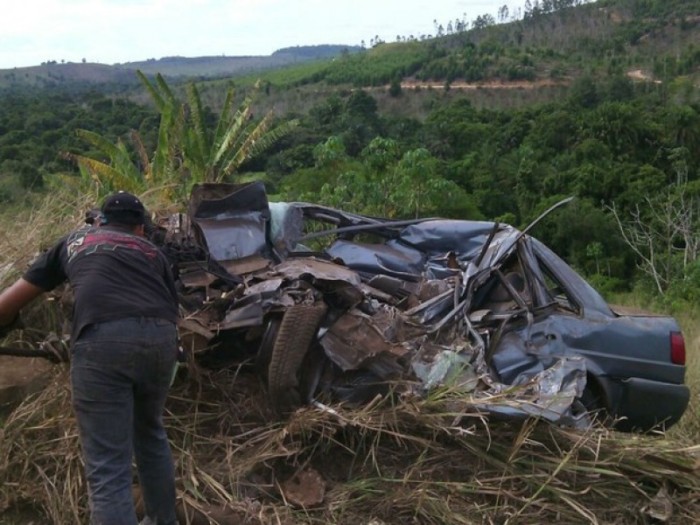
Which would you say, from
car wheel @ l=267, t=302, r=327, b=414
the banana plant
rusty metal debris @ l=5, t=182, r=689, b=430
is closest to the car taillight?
rusty metal debris @ l=5, t=182, r=689, b=430

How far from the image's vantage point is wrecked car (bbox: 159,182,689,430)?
14.4 ft

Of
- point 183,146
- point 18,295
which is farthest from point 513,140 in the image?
point 18,295

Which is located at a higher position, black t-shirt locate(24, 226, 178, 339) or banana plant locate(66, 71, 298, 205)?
black t-shirt locate(24, 226, 178, 339)

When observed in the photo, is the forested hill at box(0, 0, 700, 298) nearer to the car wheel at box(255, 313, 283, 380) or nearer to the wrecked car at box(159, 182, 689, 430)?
the wrecked car at box(159, 182, 689, 430)

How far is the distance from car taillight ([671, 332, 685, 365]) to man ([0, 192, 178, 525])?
3.13m

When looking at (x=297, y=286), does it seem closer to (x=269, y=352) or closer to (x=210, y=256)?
(x=269, y=352)

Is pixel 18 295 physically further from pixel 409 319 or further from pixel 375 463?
pixel 409 319

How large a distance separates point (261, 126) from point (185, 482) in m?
12.3

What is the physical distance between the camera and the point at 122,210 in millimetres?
3631

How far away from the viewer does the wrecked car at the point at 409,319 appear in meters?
4.40

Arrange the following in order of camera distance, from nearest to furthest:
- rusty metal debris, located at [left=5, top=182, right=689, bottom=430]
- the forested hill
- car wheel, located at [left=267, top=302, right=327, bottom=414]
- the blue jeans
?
the blue jeans
car wheel, located at [left=267, top=302, right=327, bottom=414]
rusty metal debris, located at [left=5, top=182, right=689, bottom=430]
the forested hill

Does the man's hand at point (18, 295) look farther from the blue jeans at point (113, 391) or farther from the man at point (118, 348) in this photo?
the blue jeans at point (113, 391)

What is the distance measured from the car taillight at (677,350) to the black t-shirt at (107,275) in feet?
10.2

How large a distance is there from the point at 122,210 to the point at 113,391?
78 centimetres
